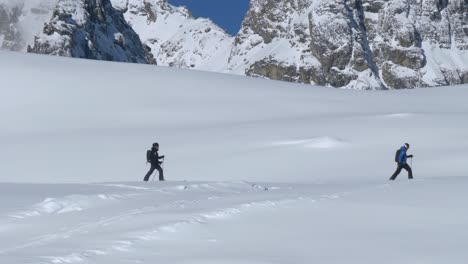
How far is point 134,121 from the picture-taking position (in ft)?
113

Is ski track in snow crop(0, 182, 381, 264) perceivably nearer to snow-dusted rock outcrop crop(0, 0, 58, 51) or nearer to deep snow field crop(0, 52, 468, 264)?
deep snow field crop(0, 52, 468, 264)

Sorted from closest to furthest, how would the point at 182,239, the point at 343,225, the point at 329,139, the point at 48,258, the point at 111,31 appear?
the point at 48,258, the point at 182,239, the point at 343,225, the point at 329,139, the point at 111,31

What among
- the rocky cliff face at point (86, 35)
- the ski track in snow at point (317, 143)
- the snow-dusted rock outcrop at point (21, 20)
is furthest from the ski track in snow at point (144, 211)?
the snow-dusted rock outcrop at point (21, 20)

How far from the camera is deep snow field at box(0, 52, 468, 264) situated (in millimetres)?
9438

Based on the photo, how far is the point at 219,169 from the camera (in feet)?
78.4

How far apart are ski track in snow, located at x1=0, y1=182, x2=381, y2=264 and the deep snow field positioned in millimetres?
29

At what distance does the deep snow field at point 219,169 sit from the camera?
372 inches

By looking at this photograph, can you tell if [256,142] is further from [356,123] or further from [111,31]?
[111,31]

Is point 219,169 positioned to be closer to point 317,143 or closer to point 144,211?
point 317,143

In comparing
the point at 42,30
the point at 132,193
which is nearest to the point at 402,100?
the point at 132,193

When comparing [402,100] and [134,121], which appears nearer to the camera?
[134,121]

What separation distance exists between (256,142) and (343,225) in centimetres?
1777

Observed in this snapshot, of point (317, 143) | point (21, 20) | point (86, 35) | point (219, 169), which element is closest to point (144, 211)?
point (219, 169)

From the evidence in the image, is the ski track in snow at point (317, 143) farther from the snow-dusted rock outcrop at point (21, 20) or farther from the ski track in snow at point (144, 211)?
the snow-dusted rock outcrop at point (21, 20)
